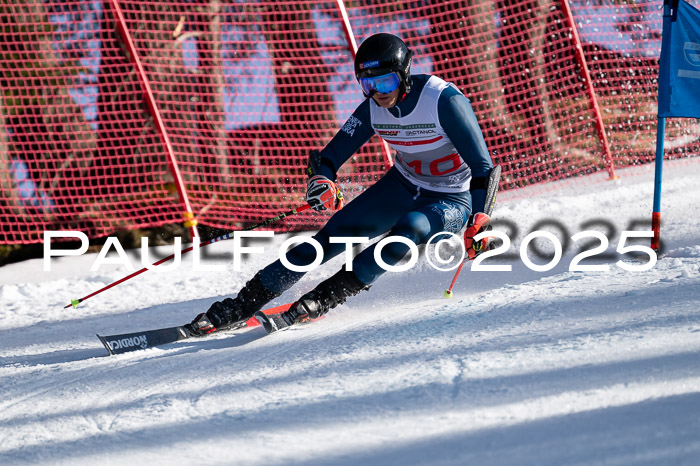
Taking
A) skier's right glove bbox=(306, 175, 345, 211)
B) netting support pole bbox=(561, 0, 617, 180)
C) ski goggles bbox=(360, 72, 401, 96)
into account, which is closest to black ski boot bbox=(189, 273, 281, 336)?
skier's right glove bbox=(306, 175, 345, 211)

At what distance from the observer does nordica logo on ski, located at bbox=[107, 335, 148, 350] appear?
3.97 meters

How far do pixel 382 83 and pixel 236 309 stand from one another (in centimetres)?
142

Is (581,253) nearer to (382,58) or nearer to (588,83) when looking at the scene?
(382,58)

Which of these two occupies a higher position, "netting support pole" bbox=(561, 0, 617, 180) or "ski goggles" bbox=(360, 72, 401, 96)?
"ski goggles" bbox=(360, 72, 401, 96)

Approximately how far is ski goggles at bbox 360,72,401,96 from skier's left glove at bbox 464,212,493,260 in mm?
767

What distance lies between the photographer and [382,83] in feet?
12.2

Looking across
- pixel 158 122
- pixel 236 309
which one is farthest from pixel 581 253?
pixel 158 122

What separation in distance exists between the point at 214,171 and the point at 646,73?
448 centimetres

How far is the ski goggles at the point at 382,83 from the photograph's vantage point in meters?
3.71

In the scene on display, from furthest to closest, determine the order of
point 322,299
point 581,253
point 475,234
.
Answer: point 581,253 → point 322,299 → point 475,234

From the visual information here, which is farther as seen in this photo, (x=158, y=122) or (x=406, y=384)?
(x=158, y=122)

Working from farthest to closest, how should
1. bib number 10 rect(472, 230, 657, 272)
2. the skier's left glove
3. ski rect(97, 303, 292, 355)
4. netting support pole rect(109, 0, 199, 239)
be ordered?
netting support pole rect(109, 0, 199, 239) → bib number 10 rect(472, 230, 657, 272) → ski rect(97, 303, 292, 355) → the skier's left glove

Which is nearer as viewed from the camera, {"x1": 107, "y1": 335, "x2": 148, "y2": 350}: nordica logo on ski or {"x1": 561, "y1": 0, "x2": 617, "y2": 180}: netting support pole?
{"x1": 107, "y1": 335, "x2": 148, "y2": 350}: nordica logo on ski

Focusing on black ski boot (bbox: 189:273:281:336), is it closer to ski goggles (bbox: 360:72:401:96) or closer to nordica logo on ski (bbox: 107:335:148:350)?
nordica logo on ski (bbox: 107:335:148:350)
